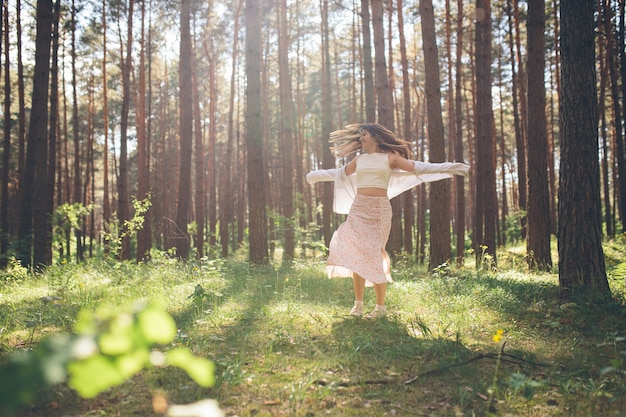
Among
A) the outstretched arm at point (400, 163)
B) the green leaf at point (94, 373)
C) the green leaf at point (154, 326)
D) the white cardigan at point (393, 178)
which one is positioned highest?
the outstretched arm at point (400, 163)

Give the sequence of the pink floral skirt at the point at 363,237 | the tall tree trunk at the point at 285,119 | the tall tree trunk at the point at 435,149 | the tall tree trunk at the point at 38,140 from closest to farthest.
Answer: the pink floral skirt at the point at 363,237
the tall tree trunk at the point at 435,149
the tall tree trunk at the point at 38,140
the tall tree trunk at the point at 285,119

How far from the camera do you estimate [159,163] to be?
33.6m

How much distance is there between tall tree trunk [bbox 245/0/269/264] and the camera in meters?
11.8

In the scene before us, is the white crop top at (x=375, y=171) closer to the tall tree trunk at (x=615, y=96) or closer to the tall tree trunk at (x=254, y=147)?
the tall tree trunk at (x=254, y=147)

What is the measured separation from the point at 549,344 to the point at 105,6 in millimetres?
23393

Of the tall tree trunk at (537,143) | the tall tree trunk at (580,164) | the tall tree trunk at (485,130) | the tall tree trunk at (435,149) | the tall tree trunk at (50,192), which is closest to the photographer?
the tall tree trunk at (580,164)

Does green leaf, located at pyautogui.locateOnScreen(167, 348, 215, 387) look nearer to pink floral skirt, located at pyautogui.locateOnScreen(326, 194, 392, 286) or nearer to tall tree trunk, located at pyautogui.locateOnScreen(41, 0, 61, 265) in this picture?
pink floral skirt, located at pyautogui.locateOnScreen(326, 194, 392, 286)

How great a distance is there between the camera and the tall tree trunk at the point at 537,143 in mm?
10250

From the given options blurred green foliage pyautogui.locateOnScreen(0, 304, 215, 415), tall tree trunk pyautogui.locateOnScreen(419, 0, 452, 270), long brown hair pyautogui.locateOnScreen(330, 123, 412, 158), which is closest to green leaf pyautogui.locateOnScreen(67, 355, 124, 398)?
blurred green foliage pyautogui.locateOnScreen(0, 304, 215, 415)

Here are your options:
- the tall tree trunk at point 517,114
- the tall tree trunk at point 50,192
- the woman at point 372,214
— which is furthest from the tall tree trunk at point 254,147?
the tall tree trunk at point 517,114

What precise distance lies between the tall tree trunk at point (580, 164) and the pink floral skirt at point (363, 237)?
2.31 metres

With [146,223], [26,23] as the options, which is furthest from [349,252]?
[26,23]

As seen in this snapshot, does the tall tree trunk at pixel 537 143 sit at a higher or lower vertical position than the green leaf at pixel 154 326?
higher

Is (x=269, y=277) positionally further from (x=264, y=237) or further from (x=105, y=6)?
(x=105, y=6)
